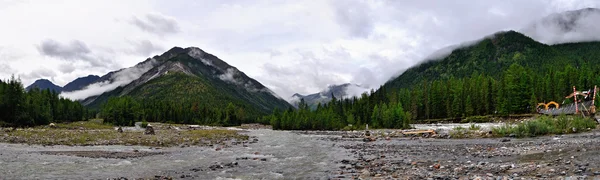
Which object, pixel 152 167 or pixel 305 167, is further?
pixel 305 167

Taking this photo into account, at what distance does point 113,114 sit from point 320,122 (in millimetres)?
61308

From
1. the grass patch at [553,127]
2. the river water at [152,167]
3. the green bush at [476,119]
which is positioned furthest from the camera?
the green bush at [476,119]

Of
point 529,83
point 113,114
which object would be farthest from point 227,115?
point 529,83

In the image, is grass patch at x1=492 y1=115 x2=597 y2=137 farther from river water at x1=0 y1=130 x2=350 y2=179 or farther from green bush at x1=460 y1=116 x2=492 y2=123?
green bush at x1=460 y1=116 x2=492 y2=123

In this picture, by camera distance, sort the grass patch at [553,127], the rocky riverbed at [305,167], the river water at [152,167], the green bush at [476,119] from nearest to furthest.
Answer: the rocky riverbed at [305,167]
the river water at [152,167]
the grass patch at [553,127]
the green bush at [476,119]

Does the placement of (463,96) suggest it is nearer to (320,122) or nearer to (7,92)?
(320,122)

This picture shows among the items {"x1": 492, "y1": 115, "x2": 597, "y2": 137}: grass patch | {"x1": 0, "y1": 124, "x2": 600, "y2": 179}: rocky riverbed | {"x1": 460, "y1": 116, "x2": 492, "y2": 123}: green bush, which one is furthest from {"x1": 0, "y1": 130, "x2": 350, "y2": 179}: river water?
{"x1": 460, "y1": 116, "x2": 492, "y2": 123}: green bush

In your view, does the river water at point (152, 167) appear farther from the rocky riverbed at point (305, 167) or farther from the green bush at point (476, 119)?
the green bush at point (476, 119)

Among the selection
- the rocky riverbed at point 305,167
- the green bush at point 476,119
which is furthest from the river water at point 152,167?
the green bush at point 476,119

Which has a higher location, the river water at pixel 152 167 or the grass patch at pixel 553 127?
the grass patch at pixel 553 127

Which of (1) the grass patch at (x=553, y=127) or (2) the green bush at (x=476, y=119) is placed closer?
(1) the grass patch at (x=553, y=127)

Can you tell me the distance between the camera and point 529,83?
381ft

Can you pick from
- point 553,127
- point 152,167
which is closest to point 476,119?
point 553,127

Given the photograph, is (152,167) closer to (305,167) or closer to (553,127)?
(305,167)
